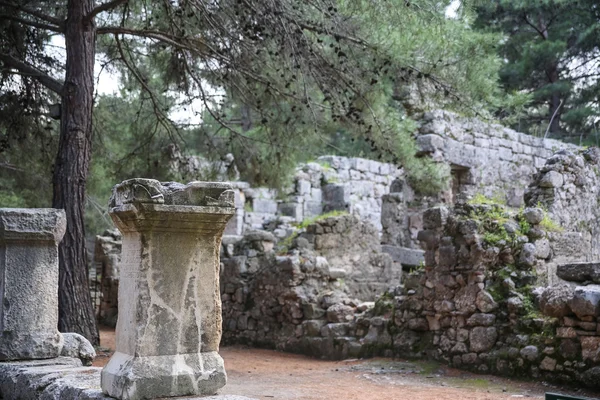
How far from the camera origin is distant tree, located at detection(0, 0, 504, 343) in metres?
9.08

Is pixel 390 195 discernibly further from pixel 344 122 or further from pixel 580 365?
pixel 580 365

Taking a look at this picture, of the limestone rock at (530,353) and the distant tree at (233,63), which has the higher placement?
the distant tree at (233,63)

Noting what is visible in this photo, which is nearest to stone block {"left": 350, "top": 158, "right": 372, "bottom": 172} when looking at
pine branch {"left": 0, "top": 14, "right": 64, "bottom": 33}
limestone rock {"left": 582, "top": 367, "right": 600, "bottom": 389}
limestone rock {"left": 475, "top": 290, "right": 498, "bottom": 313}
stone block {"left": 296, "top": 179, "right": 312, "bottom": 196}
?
stone block {"left": 296, "top": 179, "right": 312, "bottom": 196}

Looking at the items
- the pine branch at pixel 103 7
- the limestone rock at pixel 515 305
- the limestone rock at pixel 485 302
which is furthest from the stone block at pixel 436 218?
the pine branch at pixel 103 7

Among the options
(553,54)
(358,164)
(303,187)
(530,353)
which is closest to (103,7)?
(530,353)

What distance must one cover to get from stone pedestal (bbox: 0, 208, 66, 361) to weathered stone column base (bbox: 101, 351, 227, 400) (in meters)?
1.86

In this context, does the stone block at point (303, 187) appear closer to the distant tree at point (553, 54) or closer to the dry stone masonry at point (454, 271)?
the dry stone masonry at point (454, 271)

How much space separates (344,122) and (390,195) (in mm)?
4504

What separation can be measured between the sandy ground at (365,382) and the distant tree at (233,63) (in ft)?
7.43

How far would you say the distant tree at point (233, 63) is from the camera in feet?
29.8

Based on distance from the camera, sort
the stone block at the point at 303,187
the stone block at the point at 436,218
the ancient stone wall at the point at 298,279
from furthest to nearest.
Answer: the stone block at the point at 303,187, the ancient stone wall at the point at 298,279, the stone block at the point at 436,218

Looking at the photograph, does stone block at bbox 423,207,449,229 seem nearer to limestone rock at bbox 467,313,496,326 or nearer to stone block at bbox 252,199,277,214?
limestone rock at bbox 467,313,496,326

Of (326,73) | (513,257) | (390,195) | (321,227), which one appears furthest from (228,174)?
(513,257)

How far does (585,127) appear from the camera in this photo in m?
22.0
